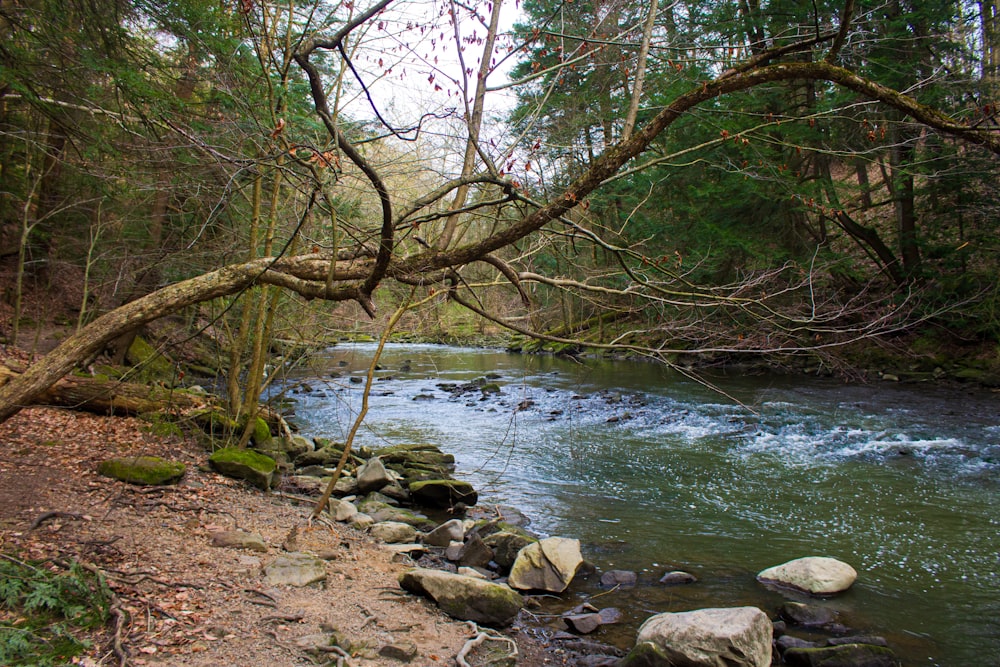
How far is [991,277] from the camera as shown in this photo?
40.5 ft

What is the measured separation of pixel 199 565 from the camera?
13.0ft

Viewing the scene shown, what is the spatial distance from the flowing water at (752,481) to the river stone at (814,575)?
105 millimetres

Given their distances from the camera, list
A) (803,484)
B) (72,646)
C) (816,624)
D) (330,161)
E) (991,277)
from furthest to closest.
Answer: (991,277), (803,484), (816,624), (330,161), (72,646)

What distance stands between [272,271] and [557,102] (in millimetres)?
3638

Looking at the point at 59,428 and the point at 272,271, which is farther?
the point at 59,428

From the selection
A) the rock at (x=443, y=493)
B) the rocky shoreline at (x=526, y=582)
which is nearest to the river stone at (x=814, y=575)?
the rocky shoreline at (x=526, y=582)

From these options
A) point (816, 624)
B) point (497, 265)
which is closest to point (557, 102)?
point (497, 265)

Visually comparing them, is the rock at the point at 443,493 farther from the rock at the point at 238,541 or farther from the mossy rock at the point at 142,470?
the rock at the point at 238,541

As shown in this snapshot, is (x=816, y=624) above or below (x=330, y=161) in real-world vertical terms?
below

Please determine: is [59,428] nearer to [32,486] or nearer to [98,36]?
[32,486]

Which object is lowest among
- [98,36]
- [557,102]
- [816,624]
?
[816,624]

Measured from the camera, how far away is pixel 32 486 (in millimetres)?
4656


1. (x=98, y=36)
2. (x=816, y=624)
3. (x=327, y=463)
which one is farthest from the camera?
(x=327, y=463)

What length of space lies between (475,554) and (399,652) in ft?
7.29
